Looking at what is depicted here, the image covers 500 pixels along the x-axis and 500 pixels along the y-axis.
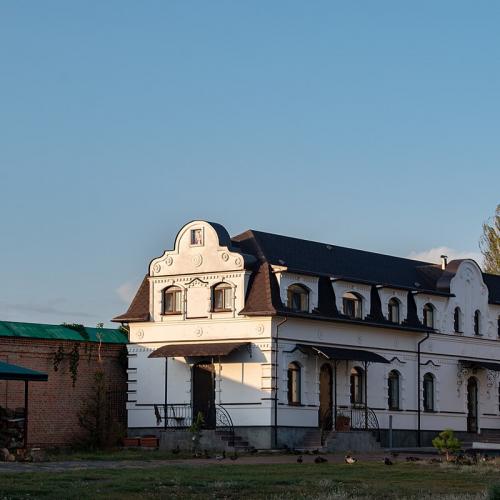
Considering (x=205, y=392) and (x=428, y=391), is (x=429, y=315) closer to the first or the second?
(x=428, y=391)

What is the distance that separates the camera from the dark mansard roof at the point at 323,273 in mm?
42344

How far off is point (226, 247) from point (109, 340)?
604 centimetres

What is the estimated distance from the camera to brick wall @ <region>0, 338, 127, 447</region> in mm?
41469

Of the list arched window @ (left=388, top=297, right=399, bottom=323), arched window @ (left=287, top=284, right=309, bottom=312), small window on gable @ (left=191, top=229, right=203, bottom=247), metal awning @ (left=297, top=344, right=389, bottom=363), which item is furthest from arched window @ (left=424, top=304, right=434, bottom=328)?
small window on gable @ (left=191, top=229, right=203, bottom=247)

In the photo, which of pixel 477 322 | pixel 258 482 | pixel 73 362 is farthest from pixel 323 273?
pixel 258 482

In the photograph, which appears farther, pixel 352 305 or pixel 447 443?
pixel 352 305

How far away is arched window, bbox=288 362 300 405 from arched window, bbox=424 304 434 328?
7892mm

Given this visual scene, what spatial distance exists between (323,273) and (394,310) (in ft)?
13.7

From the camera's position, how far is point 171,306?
44.6m

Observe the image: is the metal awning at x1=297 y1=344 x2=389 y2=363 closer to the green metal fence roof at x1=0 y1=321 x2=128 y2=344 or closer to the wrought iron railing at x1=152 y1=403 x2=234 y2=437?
the wrought iron railing at x1=152 y1=403 x2=234 y2=437

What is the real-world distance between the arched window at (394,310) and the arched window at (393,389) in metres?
2.01

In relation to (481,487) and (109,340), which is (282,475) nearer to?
(481,487)

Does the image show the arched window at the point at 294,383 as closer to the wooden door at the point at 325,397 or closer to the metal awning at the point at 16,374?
the wooden door at the point at 325,397

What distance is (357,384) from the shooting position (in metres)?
45.6
